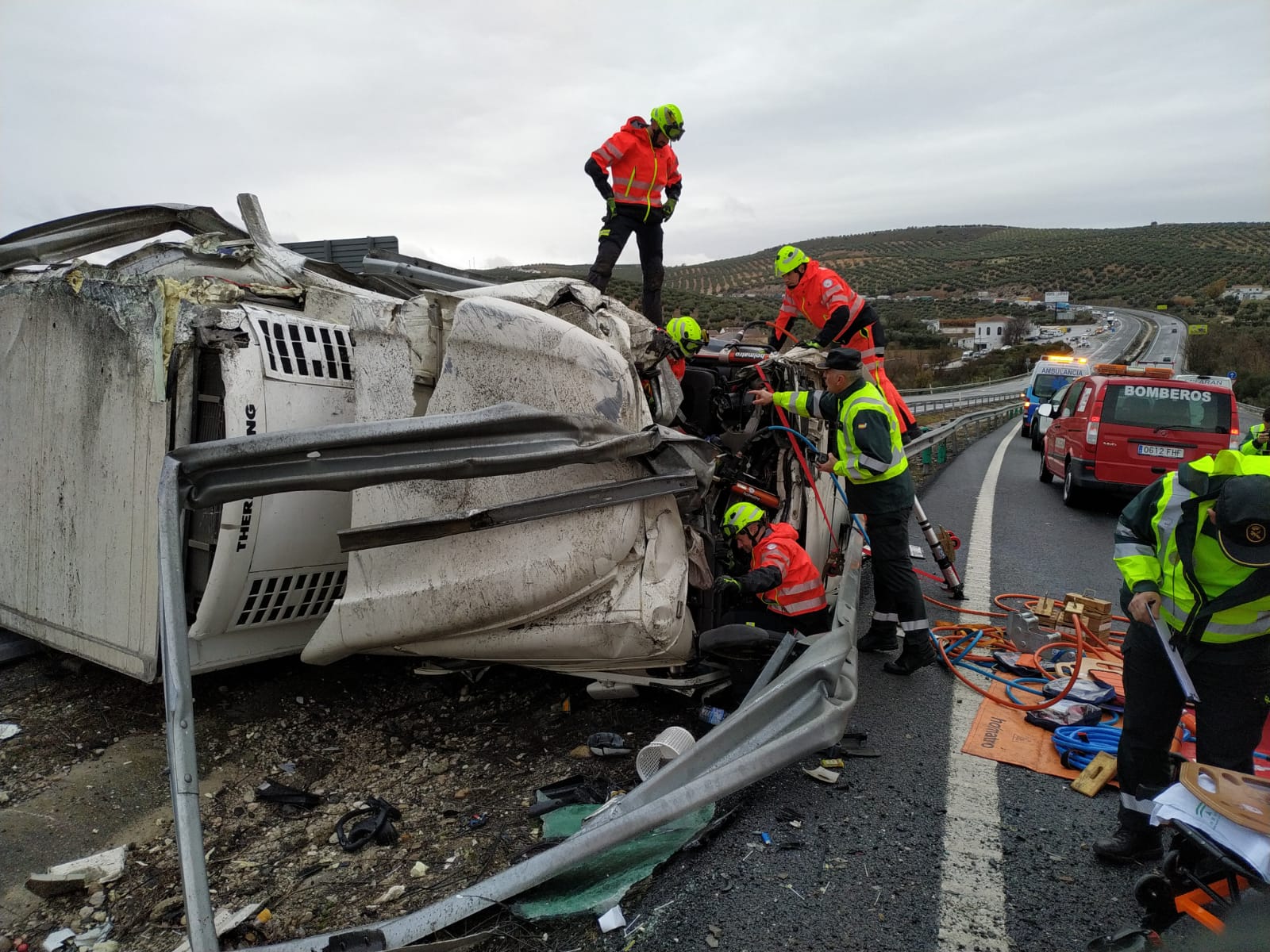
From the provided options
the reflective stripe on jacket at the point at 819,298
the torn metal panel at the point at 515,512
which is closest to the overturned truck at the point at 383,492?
the torn metal panel at the point at 515,512

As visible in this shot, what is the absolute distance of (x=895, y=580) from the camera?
423 centimetres

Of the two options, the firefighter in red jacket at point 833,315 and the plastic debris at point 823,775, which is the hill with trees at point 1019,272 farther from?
the plastic debris at point 823,775

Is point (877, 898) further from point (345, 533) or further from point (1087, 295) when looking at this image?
point (1087, 295)

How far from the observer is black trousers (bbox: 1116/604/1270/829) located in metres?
2.54

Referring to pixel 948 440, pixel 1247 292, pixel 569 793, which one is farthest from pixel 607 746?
pixel 1247 292

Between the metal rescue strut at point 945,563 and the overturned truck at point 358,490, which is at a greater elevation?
the overturned truck at point 358,490

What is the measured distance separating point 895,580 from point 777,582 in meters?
0.93

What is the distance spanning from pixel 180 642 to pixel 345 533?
63cm

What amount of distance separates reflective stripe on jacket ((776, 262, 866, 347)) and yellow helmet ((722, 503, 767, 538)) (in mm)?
2217

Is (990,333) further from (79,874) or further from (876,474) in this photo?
(79,874)

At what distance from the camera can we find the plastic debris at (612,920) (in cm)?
213

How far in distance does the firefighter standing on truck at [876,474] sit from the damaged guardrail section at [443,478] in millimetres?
1361

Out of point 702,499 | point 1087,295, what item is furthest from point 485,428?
point 1087,295

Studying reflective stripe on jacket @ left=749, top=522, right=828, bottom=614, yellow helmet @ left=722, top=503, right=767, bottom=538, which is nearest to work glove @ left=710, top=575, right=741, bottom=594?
reflective stripe on jacket @ left=749, top=522, right=828, bottom=614
